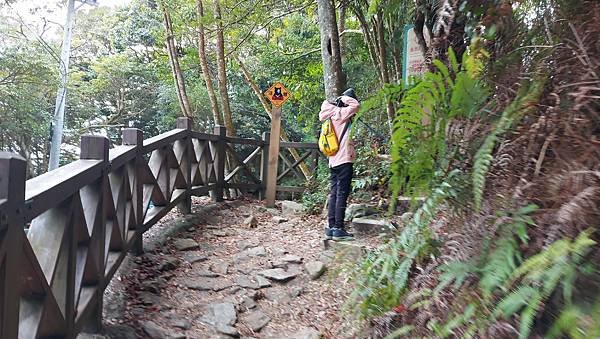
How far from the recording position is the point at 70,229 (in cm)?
225

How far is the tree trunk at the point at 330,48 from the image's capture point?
20.5 ft

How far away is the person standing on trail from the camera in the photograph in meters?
4.58

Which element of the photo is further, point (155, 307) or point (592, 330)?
point (155, 307)

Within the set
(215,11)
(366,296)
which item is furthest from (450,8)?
(215,11)

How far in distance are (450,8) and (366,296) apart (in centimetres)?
173

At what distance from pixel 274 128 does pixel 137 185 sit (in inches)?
143

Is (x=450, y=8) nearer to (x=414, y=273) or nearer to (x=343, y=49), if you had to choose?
(x=414, y=273)

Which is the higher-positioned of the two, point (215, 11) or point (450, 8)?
point (215, 11)

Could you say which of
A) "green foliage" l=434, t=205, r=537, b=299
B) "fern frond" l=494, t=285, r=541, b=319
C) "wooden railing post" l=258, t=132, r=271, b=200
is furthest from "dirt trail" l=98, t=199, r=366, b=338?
"wooden railing post" l=258, t=132, r=271, b=200

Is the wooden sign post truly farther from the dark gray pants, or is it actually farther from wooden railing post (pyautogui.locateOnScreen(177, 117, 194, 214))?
the dark gray pants

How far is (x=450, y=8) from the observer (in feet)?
8.91

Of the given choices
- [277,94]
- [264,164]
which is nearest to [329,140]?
[277,94]

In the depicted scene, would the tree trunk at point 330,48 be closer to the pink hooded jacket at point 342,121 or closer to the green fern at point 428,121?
the pink hooded jacket at point 342,121

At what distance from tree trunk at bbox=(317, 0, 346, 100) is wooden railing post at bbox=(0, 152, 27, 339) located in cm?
490
